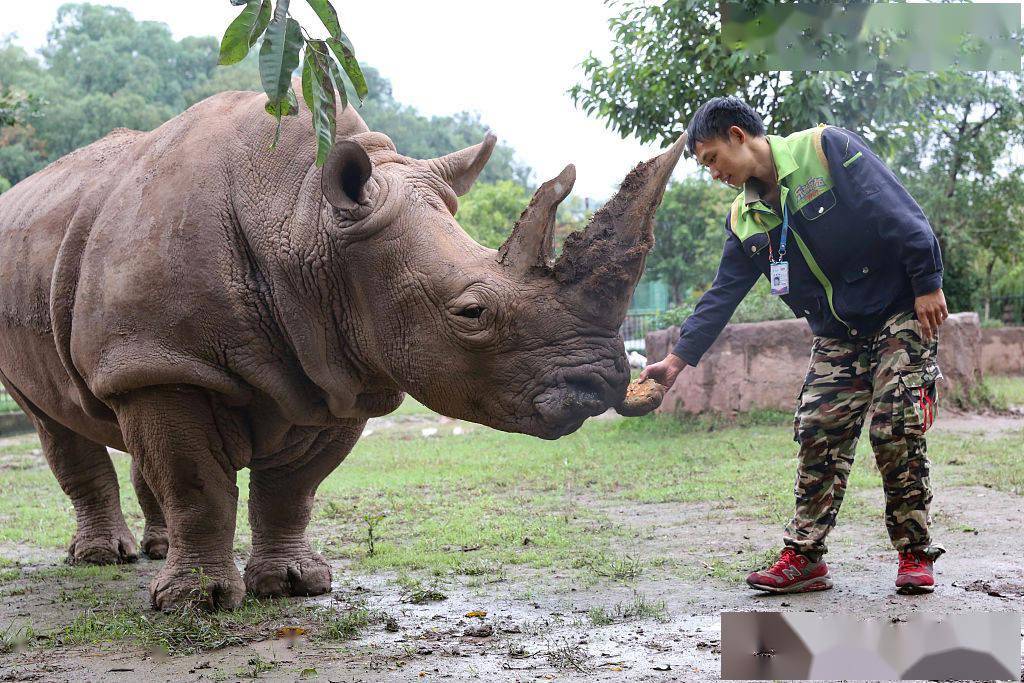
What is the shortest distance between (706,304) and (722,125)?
786mm

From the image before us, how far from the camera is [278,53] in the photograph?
2750 mm

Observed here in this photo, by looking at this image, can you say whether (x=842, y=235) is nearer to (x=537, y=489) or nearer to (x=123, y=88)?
(x=537, y=489)

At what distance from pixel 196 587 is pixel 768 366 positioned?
7.42 metres

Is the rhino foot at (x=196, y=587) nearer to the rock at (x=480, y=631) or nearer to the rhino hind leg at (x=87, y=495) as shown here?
the rock at (x=480, y=631)

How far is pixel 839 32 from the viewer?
7.14 m

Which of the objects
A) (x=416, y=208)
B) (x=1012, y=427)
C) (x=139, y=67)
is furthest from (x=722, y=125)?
(x=139, y=67)

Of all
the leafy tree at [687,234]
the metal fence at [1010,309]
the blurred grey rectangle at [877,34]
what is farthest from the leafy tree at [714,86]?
the leafy tree at [687,234]

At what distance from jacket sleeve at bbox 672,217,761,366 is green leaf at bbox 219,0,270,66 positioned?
252 centimetres

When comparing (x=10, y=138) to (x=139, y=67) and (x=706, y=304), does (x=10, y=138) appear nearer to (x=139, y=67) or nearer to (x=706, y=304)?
(x=139, y=67)

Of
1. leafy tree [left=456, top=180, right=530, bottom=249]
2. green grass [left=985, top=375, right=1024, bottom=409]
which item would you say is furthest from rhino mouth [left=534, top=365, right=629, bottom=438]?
leafy tree [left=456, top=180, right=530, bottom=249]

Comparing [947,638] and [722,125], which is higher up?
[722,125]

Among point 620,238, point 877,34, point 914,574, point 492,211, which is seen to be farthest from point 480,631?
point 492,211

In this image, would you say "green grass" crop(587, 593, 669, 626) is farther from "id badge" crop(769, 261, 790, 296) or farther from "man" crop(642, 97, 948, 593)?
"id badge" crop(769, 261, 790, 296)

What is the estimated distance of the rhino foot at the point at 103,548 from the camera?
20.0ft
